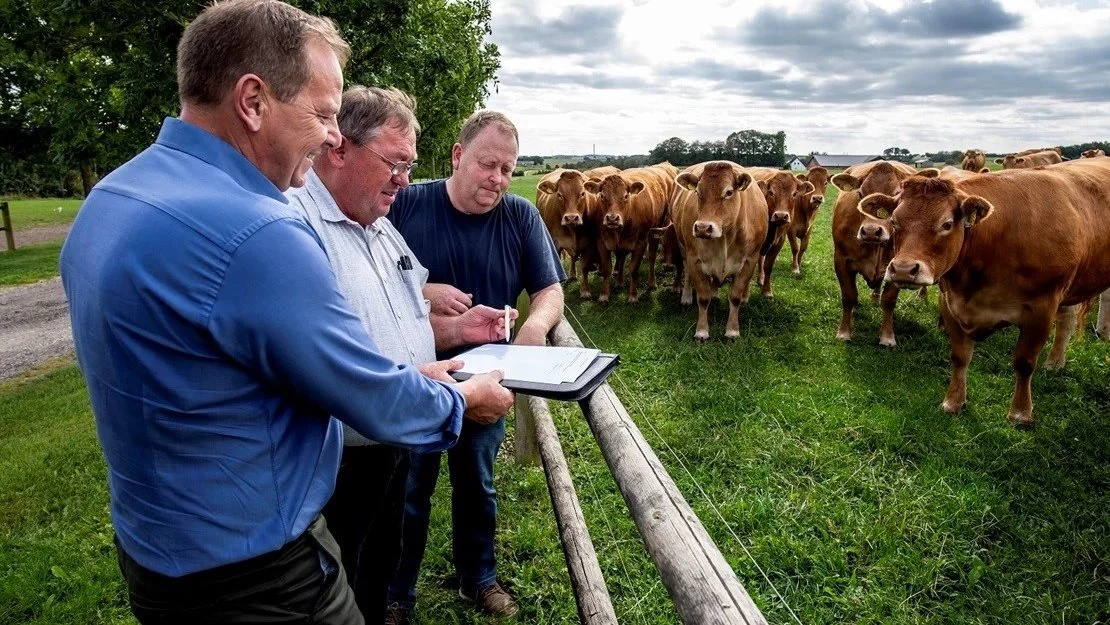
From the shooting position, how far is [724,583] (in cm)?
156

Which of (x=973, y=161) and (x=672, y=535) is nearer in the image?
(x=672, y=535)

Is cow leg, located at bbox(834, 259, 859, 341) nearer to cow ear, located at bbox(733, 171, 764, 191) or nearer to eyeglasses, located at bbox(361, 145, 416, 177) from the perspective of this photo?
cow ear, located at bbox(733, 171, 764, 191)

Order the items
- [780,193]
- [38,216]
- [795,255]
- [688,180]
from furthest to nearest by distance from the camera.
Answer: [38,216]
[795,255]
[780,193]
[688,180]

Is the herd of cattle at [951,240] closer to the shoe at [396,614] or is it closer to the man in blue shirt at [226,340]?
the shoe at [396,614]

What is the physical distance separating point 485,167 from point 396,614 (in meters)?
2.17

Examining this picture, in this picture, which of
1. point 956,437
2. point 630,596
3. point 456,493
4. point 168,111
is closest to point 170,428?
point 456,493

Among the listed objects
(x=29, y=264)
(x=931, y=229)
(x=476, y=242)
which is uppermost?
(x=476, y=242)

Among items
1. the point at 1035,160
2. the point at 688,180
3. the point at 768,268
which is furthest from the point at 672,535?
the point at 1035,160

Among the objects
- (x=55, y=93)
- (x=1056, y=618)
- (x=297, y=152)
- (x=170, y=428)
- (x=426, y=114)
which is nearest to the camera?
(x=170, y=428)

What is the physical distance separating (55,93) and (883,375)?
13.1 m

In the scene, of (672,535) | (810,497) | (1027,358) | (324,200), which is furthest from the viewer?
(1027,358)

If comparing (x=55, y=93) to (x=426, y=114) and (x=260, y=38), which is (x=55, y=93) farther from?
(x=260, y=38)

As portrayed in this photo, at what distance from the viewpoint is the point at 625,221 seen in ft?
34.6

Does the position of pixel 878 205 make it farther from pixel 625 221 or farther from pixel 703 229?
pixel 625 221
